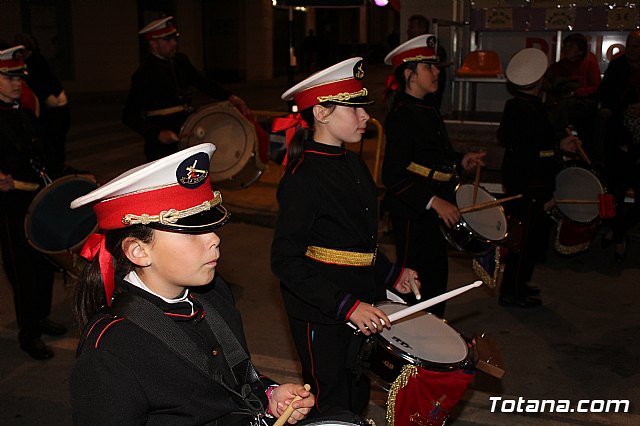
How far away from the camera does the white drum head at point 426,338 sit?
3.07m

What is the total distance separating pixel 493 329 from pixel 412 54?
2203 millimetres

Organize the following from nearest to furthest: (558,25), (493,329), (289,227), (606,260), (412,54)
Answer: (289,227)
(412,54)
(493,329)
(606,260)
(558,25)

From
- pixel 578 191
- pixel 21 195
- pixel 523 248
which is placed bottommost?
pixel 523 248

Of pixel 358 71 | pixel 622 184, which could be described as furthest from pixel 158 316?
pixel 622 184

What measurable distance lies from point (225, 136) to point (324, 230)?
3.59 m

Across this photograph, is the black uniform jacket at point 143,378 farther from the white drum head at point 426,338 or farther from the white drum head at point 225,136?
the white drum head at point 225,136

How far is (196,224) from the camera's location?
7.35ft

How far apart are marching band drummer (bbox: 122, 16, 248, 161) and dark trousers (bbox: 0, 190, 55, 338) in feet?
5.23

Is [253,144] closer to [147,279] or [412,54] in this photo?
[412,54]

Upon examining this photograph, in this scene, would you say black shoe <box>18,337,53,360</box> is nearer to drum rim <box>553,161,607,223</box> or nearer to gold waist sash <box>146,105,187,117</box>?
gold waist sash <box>146,105,187,117</box>

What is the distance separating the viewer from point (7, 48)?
5.03 m

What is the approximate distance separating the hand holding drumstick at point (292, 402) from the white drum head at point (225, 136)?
13.9ft

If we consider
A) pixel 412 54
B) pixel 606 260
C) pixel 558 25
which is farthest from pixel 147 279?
pixel 558 25

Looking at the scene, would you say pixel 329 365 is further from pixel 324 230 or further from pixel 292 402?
pixel 292 402
